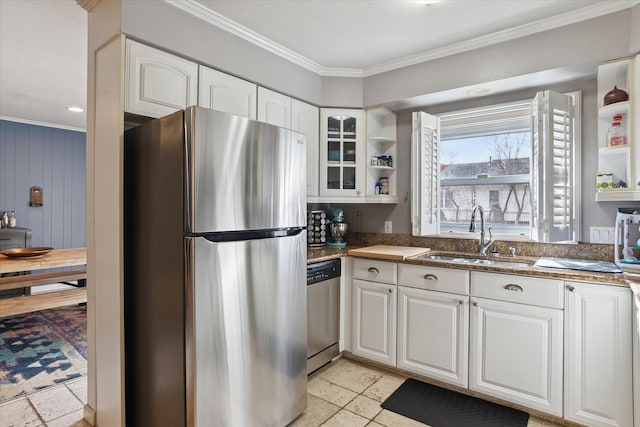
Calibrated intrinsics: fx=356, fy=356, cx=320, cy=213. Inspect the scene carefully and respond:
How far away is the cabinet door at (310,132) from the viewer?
2.93 metres

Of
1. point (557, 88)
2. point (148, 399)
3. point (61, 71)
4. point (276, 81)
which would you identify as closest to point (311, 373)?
point (148, 399)

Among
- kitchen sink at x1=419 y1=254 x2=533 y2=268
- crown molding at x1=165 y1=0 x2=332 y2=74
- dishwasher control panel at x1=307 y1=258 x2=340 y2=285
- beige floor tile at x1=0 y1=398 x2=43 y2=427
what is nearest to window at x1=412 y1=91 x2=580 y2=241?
kitchen sink at x1=419 y1=254 x2=533 y2=268

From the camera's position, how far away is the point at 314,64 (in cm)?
297

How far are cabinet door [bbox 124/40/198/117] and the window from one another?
1.71 m

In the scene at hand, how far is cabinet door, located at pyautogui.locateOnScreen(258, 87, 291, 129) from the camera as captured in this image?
2.57 meters

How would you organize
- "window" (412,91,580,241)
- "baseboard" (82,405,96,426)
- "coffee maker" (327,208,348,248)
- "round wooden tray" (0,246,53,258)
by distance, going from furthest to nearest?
"round wooden tray" (0,246,53,258)
"coffee maker" (327,208,348,248)
"window" (412,91,580,241)
"baseboard" (82,405,96,426)

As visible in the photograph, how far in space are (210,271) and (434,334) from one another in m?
1.62

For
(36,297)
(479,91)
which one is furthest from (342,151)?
(36,297)

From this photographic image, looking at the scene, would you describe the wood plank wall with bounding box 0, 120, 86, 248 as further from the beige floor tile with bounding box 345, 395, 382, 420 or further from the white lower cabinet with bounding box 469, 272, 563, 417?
the white lower cabinet with bounding box 469, 272, 563, 417

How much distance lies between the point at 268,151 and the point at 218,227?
486 mm

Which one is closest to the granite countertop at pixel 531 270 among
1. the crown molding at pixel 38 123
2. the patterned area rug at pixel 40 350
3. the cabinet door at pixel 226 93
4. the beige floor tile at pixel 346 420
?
the beige floor tile at pixel 346 420

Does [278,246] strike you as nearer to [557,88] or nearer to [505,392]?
[505,392]

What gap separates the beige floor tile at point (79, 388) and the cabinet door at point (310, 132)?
2128 millimetres

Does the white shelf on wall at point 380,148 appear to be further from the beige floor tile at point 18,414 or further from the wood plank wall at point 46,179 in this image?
the wood plank wall at point 46,179
